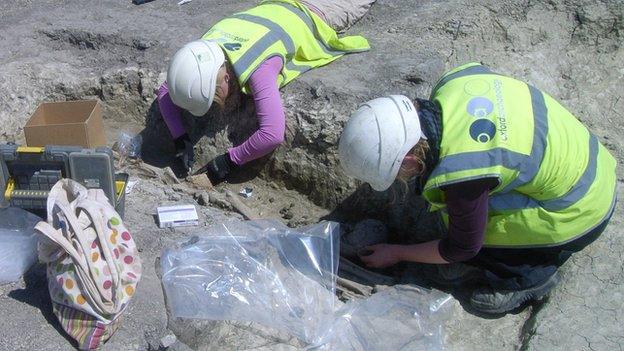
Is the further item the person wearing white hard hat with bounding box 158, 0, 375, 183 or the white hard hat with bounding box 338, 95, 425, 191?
the person wearing white hard hat with bounding box 158, 0, 375, 183

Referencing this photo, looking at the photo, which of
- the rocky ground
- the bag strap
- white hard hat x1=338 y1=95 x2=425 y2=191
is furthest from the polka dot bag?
white hard hat x1=338 y1=95 x2=425 y2=191

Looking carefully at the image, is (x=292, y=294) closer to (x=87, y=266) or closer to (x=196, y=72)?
(x=87, y=266)

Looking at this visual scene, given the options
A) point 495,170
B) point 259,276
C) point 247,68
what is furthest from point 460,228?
point 247,68

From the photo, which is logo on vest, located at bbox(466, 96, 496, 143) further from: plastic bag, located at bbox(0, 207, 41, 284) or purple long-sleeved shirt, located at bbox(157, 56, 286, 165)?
plastic bag, located at bbox(0, 207, 41, 284)

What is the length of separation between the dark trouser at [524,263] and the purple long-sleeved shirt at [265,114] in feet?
4.39

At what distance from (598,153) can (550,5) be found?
7.68 feet

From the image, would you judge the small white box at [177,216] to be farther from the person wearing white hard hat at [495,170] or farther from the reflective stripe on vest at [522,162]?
the reflective stripe on vest at [522,162]

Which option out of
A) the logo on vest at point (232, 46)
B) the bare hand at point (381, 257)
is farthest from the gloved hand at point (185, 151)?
the bare hand at point (381, 257)

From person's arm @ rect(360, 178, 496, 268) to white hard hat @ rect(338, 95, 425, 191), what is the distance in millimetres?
233

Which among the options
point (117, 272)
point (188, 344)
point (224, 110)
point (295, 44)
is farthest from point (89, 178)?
point (295, 44)

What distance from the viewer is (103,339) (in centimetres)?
278

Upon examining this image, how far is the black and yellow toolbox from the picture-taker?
322 cm

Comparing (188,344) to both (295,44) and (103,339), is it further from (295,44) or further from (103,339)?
(295,44)

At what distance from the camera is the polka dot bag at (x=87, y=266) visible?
8.73ft
